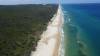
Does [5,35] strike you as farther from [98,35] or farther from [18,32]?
[98,35]

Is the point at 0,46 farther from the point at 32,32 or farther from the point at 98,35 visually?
the point at 98,35

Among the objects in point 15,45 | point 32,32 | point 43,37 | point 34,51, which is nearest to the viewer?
point 34,51

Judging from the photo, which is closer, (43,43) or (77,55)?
(77,55)

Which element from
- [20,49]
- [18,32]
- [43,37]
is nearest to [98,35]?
[43,37]

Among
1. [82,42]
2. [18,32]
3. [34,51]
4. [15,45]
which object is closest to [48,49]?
[34,51]

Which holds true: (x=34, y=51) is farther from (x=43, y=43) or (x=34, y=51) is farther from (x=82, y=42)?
(x=82, y=42)

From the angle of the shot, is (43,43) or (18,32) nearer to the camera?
(43,43)

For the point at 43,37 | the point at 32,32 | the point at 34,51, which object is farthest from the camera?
the point at 32,32

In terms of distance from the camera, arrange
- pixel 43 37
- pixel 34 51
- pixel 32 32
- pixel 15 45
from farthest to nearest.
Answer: pixel 32 32 < pixel 43 37 < pixel 15 45 < pixel 34 51
